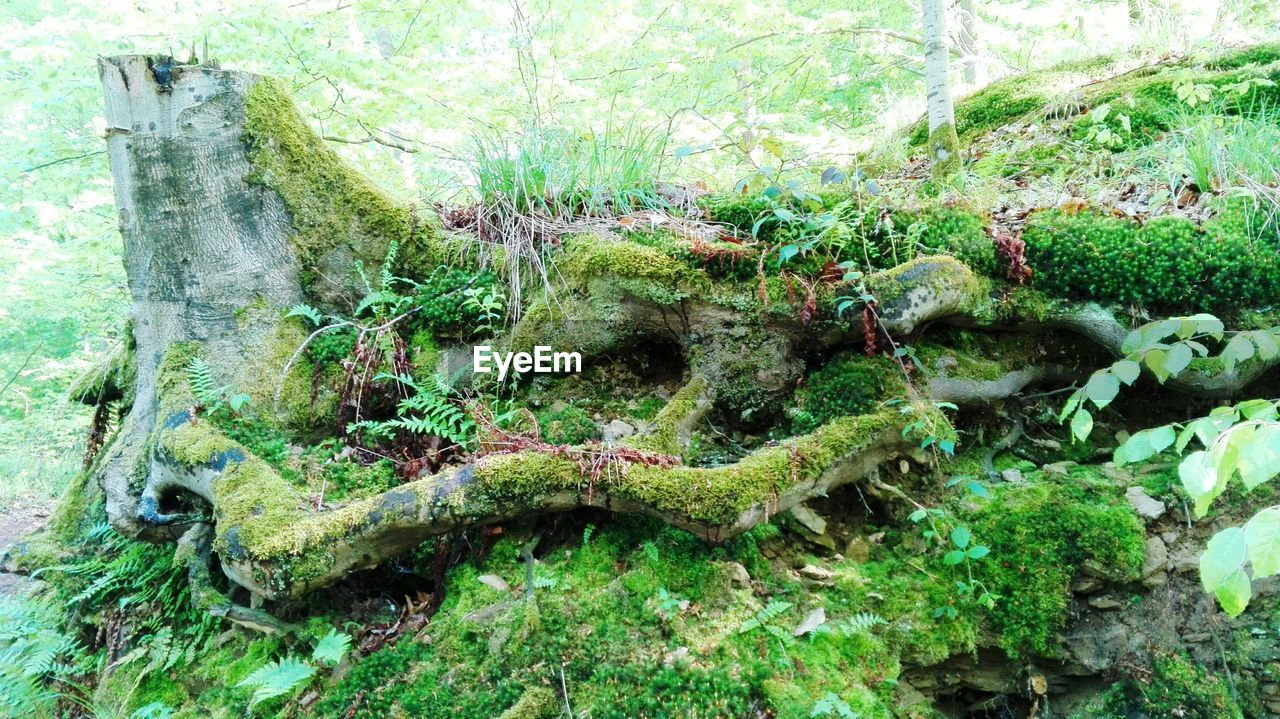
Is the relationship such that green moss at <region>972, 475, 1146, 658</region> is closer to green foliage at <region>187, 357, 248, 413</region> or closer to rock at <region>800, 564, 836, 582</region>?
rock at <region>800, 564, 836, 582</region>

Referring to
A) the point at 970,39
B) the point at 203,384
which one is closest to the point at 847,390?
the point at 203,384

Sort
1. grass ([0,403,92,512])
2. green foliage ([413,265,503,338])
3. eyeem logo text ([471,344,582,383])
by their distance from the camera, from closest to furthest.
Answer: eyeem logo text ([471,344,582,383])
green foliage ([413,265,503,338])
grass ([0,403,92,512])

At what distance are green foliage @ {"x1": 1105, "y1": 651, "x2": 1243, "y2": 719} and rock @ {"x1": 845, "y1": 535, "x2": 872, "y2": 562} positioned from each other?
1.16 meters

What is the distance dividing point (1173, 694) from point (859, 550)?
1.39 metres

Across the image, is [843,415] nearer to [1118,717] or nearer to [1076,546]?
[1076,546]

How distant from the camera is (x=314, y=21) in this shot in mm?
6809

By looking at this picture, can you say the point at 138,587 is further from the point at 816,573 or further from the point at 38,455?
the point at 38,455

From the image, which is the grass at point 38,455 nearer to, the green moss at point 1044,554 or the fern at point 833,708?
the fern at point 833,708

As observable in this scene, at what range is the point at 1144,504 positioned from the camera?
3.22 metres

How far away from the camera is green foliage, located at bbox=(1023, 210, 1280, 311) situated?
329 centimetres

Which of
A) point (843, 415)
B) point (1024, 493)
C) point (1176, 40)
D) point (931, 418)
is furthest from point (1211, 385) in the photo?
point (1176, 40)

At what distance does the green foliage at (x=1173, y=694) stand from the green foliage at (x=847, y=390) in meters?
1.63

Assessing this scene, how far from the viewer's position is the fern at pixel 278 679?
2.73m

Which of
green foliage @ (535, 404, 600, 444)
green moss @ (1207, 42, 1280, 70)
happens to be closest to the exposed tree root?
green foliage @ (535, 404, 600, 444)
